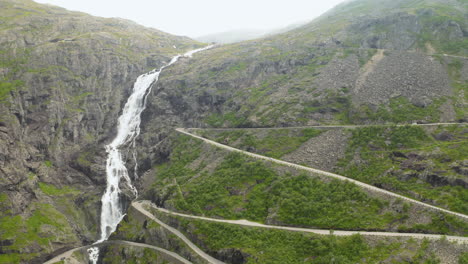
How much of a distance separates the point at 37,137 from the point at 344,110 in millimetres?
80500

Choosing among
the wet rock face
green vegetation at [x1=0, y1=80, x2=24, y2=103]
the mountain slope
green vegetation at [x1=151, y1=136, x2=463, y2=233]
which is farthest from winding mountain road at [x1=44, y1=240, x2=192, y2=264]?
the wet rock face

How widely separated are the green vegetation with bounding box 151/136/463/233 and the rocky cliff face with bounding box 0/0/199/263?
21.1m

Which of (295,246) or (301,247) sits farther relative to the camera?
(295,246)

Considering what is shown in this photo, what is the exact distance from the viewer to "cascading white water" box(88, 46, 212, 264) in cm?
6994

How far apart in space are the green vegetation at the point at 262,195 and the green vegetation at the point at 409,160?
5.02m

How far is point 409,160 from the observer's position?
5188cm

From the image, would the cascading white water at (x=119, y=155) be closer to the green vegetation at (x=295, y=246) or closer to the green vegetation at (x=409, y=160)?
the green vegetation at (x=295, y=246)

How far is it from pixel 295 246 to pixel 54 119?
76037mm

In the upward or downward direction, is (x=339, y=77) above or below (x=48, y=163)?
above

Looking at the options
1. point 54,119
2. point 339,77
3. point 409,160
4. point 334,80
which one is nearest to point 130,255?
point 54,119

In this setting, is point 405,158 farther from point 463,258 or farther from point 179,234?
point 179,234

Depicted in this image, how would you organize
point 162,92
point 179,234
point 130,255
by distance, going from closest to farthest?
point 179,234 → point 130,255 → point 162,92

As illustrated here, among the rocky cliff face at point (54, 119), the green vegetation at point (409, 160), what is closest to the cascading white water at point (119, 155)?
the rocky cliff face at point (54, 119)

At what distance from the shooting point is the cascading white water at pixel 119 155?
69.9 meters
